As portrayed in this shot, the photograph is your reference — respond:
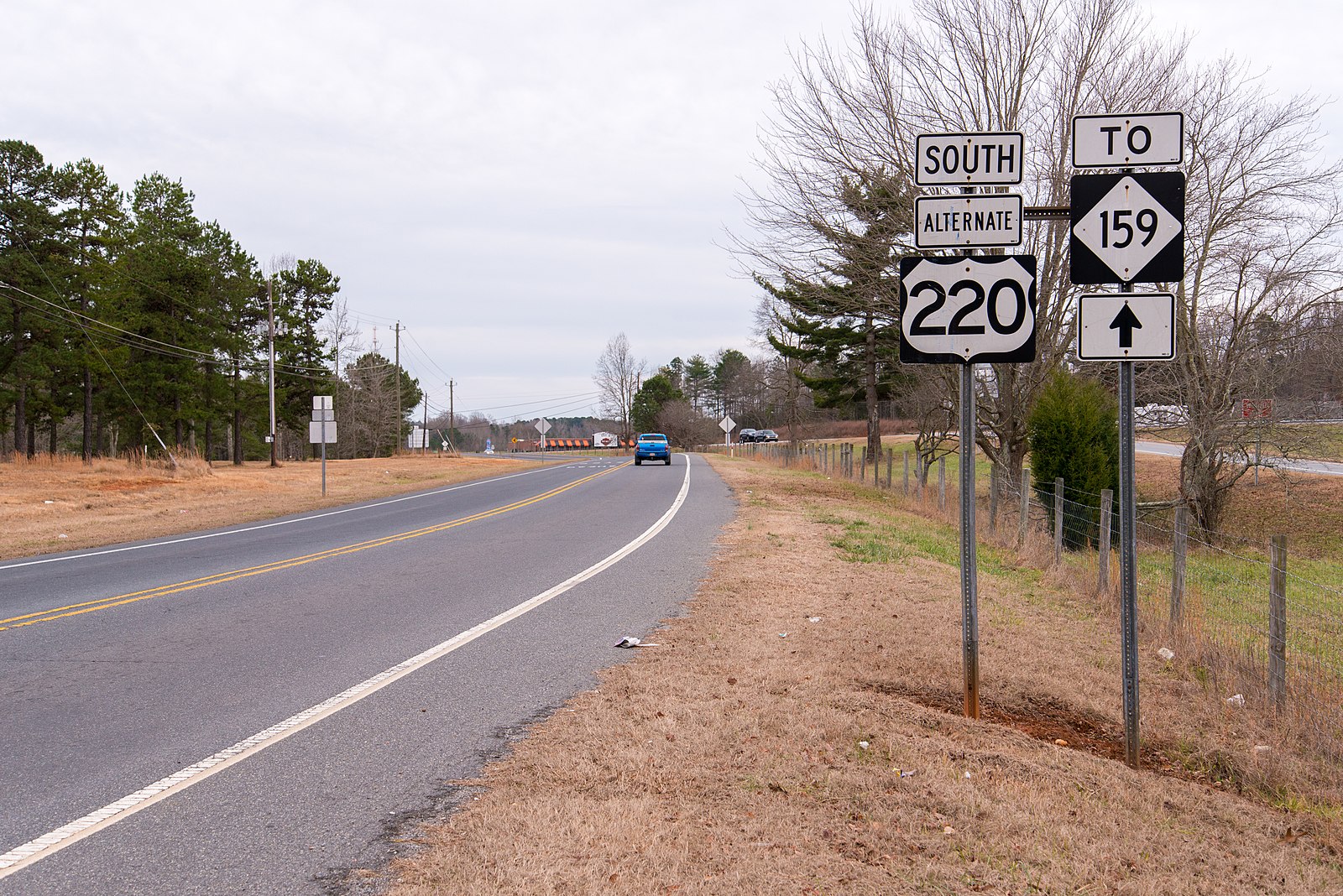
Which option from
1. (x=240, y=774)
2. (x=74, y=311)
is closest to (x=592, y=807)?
(x=240, y=774)

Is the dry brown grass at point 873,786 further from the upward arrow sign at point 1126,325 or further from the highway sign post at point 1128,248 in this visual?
the upward arrow sign at point 1126,325

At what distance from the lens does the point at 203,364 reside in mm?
54406

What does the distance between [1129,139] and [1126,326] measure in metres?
1.02

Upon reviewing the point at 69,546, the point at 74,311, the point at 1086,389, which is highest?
the point at 74,311

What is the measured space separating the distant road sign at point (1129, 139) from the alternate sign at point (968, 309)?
26.0 inches

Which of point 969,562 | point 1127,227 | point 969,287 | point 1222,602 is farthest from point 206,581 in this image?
point 1222,602

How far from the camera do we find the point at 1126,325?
505 cm

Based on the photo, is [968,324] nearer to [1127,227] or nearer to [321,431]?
[1127,227]

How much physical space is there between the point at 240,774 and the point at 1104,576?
8.73 metres

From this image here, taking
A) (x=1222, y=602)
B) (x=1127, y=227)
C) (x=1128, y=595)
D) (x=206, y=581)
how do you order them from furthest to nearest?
(x=1222, y=602) → (x=206, y=581) → (x=1127, y=227) → (x=1128, y=595)

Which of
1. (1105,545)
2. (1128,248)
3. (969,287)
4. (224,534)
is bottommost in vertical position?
(224,534)

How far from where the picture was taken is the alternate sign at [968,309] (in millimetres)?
5469

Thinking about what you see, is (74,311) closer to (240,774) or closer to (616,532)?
(616,532)

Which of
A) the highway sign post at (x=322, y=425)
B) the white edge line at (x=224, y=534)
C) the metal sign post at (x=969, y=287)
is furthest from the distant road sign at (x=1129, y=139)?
the highway sign post at (x=322, y=425)
